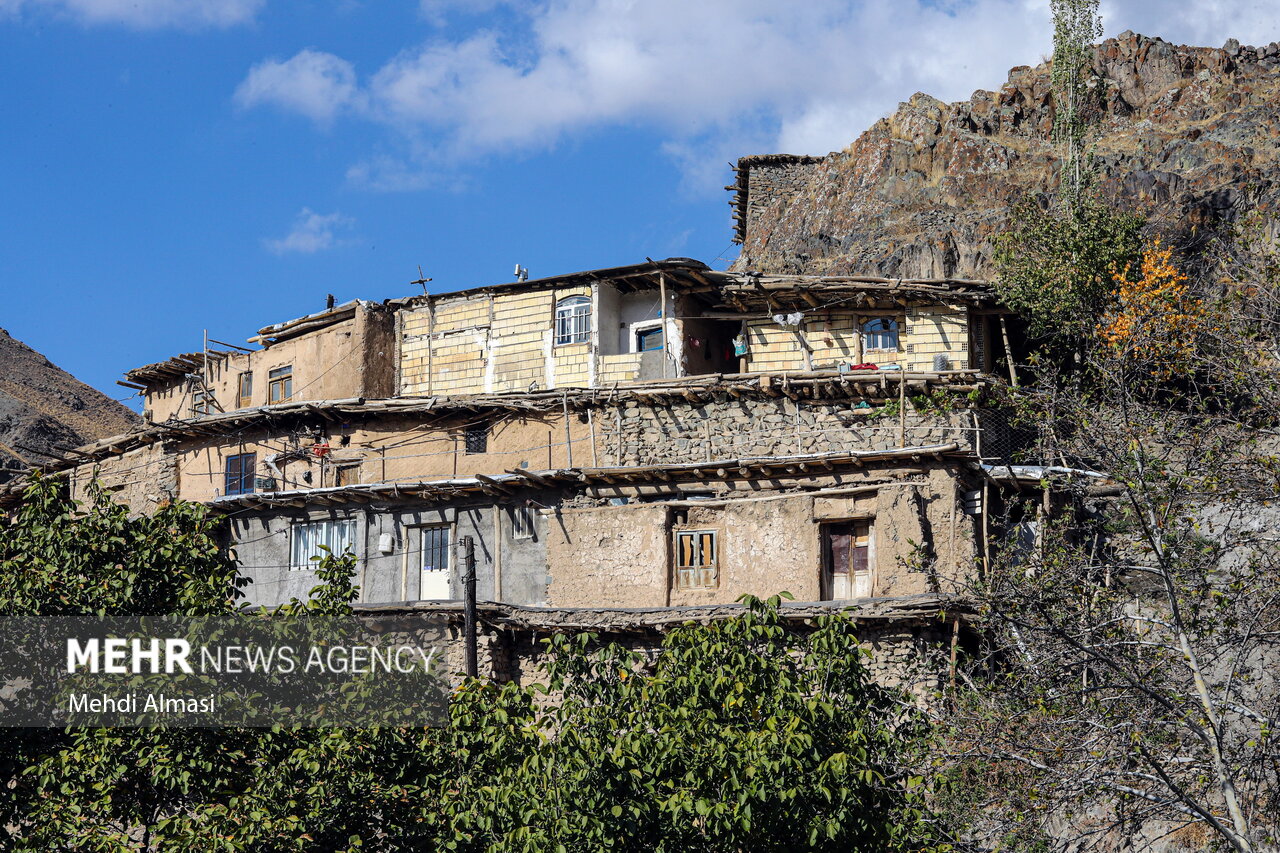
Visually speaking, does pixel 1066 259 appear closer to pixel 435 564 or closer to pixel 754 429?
pixel 754 429

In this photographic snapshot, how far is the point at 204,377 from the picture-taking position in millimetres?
Result: 37281

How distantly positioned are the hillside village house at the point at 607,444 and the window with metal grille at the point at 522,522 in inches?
1.7

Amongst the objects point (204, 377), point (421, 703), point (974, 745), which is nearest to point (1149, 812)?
point (974, 745)

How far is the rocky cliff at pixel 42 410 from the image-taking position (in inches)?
2056

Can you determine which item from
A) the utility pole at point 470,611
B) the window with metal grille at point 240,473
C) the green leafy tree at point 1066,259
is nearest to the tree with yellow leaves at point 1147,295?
the green leafy tree at point 1066,259

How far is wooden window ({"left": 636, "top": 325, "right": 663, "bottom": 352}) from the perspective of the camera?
31.4 meters

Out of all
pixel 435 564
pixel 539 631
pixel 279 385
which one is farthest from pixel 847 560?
pixel 279 385

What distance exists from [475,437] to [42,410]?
1349 inches

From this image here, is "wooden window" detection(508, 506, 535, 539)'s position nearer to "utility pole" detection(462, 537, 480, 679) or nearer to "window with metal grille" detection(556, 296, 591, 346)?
"utility pole" detection(462, 537, 480, 679)

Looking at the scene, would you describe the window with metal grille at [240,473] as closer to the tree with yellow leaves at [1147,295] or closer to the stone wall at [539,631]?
the stone wall at [539,631]

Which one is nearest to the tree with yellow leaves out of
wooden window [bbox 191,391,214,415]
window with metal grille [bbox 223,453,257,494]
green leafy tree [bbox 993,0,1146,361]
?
green leafy tree [bbox 993,0,1146,361]

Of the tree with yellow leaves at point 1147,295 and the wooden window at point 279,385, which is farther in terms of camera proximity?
the wooden window at point 279,385

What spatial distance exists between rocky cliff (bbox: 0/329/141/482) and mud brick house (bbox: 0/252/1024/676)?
1906 centimetres

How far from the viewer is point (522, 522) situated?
26484 mm
